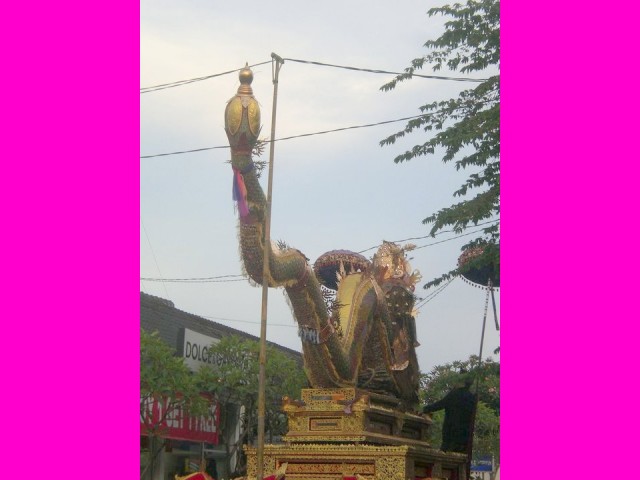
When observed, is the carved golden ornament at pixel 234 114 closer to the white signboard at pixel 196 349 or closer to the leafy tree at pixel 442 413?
the leafy tree at pixel 442 413

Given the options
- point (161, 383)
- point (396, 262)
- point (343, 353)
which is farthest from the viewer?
point (161, 383)

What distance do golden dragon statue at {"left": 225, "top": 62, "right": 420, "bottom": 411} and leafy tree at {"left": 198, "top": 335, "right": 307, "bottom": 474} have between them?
6512 millimetres

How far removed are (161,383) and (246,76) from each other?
9.53 m

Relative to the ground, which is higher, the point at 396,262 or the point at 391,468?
the point at 396,262

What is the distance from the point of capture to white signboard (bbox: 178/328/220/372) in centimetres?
2314

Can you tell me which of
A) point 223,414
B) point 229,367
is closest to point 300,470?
point 229,367

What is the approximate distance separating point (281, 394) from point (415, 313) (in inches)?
295

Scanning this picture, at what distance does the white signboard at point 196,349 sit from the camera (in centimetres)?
2314

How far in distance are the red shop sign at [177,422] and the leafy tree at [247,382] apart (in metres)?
0.51

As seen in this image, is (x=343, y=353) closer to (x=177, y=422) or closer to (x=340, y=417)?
(x=340, y=417)

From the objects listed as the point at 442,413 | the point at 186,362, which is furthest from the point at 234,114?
the point at 442,413

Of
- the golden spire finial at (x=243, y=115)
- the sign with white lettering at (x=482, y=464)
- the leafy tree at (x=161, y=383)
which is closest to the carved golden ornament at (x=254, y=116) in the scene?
the golden spire finial at (x=243, y=115)

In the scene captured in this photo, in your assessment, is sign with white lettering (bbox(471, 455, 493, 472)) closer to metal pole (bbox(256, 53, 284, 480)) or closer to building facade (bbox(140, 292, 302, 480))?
building facade (bbox(140, 292, 302, 480))

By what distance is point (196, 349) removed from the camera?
23.8 m
